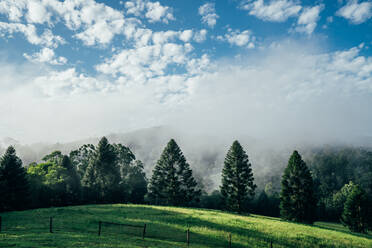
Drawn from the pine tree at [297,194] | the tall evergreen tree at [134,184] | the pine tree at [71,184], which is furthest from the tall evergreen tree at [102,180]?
the pine tree at [297,194]

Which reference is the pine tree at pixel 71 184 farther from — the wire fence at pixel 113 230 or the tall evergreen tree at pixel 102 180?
the wire fence at pixel 113 230

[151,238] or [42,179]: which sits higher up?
[42,179]

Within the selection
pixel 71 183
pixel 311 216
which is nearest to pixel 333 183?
pixel 311 216

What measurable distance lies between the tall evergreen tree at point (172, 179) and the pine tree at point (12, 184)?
2887 centimetres

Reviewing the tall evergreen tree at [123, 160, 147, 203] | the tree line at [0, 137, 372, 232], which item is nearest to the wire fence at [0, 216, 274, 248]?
the tree line at [0, 137, 372, 232]

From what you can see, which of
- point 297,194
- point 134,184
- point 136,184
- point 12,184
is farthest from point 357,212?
point 12,184

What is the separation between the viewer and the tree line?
52.2 m

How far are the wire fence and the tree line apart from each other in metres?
22.8

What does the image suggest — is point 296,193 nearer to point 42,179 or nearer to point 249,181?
point 249,181

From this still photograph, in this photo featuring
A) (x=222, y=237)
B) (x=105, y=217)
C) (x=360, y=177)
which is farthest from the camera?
(x=360, y=177)

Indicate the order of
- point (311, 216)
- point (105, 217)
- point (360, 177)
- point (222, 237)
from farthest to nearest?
point (360, 177)
point (311, 216)
point (105, 217)
point (222, 237)

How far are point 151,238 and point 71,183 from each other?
148ft

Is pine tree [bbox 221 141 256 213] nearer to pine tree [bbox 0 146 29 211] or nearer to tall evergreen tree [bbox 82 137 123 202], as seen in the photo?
tall evergreen tree [bbox 82 137 123 202]

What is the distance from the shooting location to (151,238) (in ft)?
89.8
